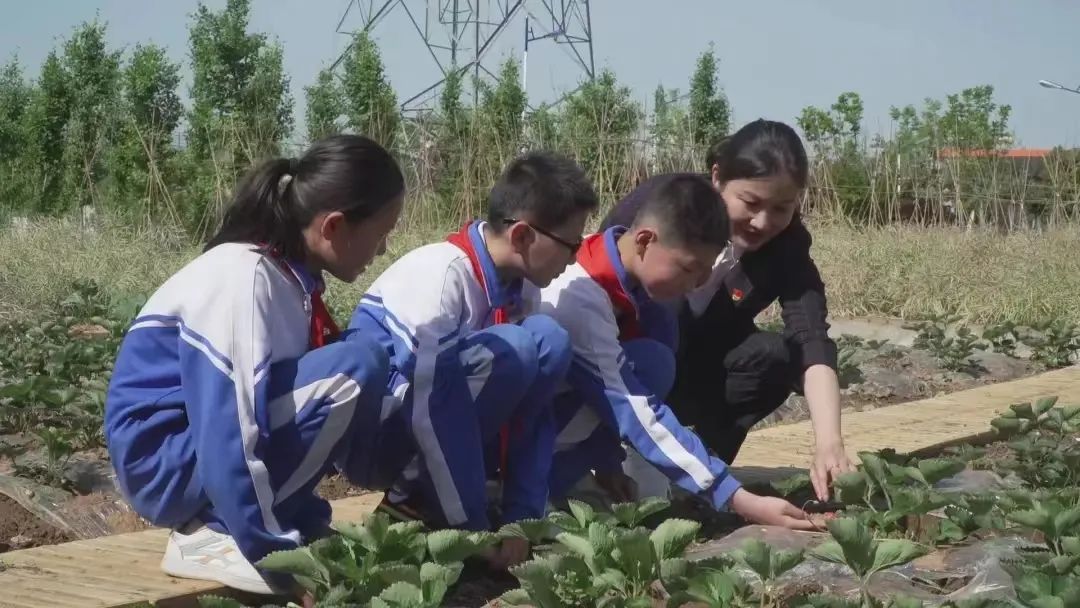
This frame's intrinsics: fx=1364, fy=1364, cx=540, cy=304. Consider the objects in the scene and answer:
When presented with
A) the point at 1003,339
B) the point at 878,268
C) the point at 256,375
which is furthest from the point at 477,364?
the point at 878,268

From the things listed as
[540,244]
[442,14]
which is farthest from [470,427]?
[442,14]

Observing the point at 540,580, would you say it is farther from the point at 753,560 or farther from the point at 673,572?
the point at 753,560

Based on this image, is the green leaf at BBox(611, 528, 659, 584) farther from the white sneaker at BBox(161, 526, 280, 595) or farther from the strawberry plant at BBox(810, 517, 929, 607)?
the white sneaker at BBox(161, 526, 280, 595)

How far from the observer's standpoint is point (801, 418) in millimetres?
5820

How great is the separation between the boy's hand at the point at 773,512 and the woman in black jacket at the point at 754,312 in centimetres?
30

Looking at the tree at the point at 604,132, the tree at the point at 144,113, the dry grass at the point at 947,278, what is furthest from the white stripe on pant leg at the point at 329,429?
the tree at the point at 144,113

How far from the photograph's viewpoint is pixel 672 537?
248 centimetres

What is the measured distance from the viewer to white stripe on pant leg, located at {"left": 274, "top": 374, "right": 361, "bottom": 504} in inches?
107

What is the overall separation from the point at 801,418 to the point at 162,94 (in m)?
13.1

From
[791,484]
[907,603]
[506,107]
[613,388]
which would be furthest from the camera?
[506,107]

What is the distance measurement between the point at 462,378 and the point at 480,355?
0.28 ft

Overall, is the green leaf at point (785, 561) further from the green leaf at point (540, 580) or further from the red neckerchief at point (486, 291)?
the red neckerchief at point (486, 291)

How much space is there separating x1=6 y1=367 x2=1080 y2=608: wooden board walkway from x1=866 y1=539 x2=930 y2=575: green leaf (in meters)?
1.27

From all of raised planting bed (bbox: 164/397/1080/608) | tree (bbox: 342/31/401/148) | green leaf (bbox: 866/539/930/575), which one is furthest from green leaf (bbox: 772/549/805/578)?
tree (bbox: 342/31/401/148)
